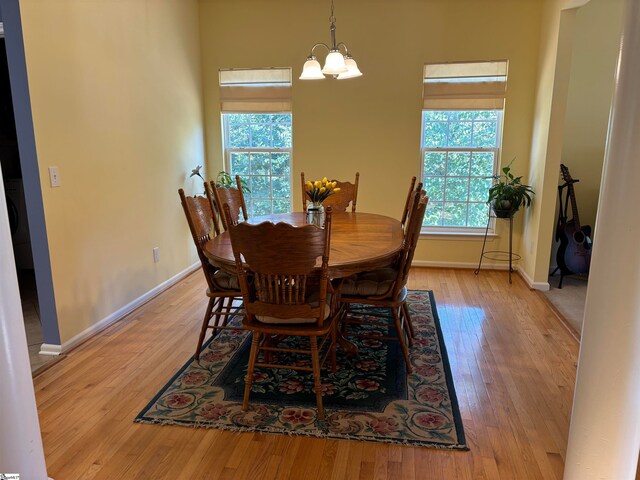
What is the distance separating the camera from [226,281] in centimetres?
266

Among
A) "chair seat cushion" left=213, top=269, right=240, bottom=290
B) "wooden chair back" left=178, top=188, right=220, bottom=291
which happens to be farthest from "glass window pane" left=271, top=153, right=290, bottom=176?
"chair seat cushion" left=213, top=269, right=240, bottom=290

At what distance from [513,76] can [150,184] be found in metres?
3.57

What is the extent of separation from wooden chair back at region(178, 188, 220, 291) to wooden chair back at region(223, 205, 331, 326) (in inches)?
18.5

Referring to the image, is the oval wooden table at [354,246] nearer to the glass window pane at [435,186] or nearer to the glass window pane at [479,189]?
the glass window pane at [435,186]

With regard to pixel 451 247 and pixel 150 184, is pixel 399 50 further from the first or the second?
pixel 150 184

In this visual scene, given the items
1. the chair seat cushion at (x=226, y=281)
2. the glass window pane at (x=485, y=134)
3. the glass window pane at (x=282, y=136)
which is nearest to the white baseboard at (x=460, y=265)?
the glass window pane at (x=485, y=134)

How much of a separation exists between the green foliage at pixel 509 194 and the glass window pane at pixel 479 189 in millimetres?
365

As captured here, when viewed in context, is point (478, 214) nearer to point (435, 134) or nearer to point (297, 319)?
point (435, 134)

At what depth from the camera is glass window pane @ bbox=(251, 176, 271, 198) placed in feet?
16.4

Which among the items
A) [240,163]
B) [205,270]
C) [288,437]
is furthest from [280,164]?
[288,437]

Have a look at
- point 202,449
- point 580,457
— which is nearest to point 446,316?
point 580,457

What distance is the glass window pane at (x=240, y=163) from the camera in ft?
16.3

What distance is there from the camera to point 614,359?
140cm

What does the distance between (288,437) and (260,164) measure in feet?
11.4
